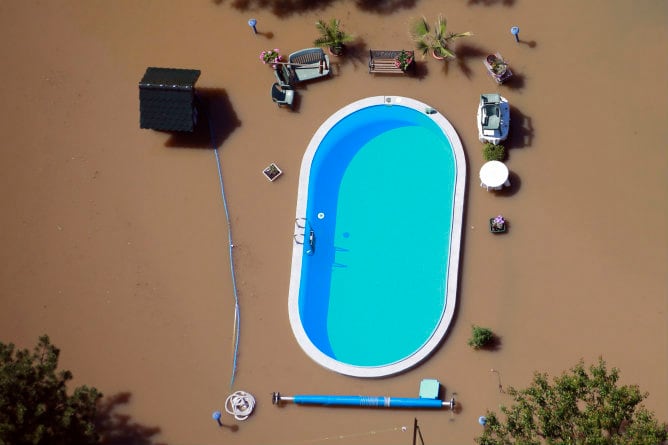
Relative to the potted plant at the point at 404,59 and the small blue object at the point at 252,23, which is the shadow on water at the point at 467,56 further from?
the small blue object at the point at 252,23

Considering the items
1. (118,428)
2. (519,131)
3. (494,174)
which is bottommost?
(118,428)

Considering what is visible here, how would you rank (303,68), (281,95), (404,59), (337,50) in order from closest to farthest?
1. (404,59)
2. (281,95)
3. (303,68)
4. (337,50)

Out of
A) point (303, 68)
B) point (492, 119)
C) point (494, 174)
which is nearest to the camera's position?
point (494, 174)

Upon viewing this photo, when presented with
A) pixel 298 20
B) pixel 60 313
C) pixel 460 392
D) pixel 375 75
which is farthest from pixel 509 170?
pixel 60 313

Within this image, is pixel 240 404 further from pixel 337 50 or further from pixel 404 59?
pixel 404 59

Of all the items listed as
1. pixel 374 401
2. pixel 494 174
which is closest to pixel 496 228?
pixel 494 174

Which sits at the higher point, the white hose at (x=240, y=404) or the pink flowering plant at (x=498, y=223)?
the pink flowering plant at (x=498, y=223)

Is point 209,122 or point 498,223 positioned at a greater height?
point 209,122

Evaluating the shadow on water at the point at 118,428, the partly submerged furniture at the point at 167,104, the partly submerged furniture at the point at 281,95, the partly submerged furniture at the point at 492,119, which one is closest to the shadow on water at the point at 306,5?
the partly submerged furniture at the point at 281,95

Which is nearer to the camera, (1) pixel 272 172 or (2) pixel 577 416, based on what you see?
(2) pixel 577 416
